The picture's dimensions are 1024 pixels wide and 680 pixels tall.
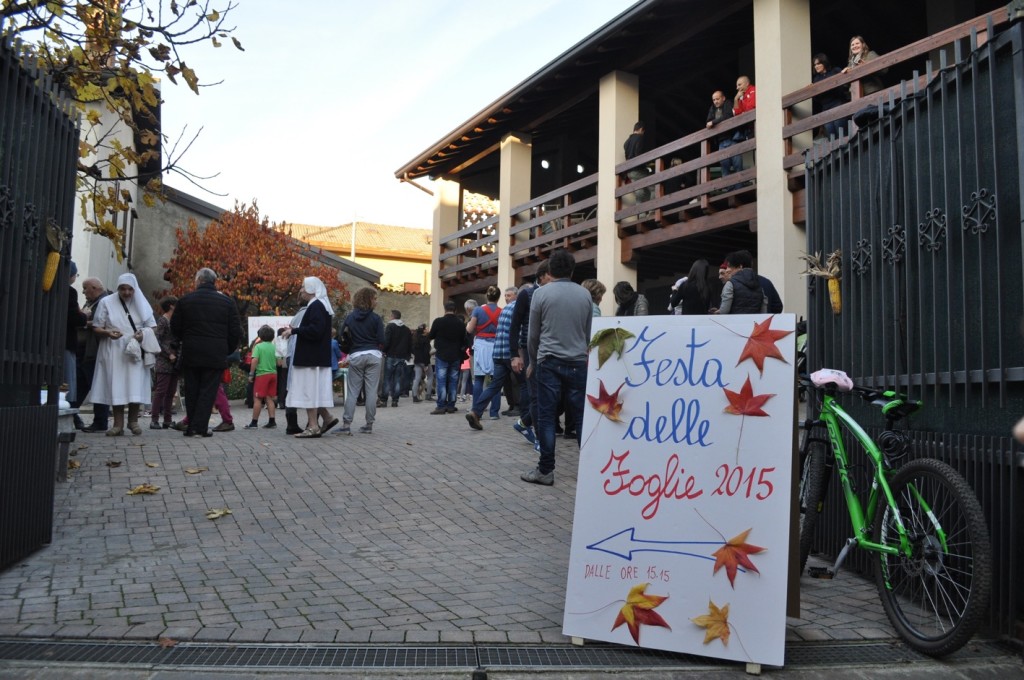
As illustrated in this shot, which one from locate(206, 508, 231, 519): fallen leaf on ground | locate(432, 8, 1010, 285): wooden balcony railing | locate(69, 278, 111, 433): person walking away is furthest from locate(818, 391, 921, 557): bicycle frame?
locate(69, 278, 111, 433): person walking away

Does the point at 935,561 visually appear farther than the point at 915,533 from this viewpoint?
No

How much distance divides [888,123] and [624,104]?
1163 cm

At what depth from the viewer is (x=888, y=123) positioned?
4.90 meters

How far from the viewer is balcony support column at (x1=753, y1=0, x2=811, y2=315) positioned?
38.2 feet

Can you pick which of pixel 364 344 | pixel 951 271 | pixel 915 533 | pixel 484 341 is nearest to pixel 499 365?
pixel 484 341

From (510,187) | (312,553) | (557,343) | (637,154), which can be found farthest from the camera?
(510,187)

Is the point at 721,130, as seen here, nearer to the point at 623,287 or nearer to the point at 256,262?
the point at 623,287

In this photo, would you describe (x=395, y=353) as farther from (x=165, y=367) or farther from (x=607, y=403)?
(x=607, y=403)

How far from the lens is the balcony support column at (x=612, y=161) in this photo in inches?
624

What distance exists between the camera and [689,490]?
373cm

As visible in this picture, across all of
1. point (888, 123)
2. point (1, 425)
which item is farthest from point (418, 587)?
point (888, 123)

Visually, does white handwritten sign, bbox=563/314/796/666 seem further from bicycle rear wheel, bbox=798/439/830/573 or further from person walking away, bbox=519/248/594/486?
person walking away, bbox=519/248/594/486

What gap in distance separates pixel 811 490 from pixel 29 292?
15.4 feet

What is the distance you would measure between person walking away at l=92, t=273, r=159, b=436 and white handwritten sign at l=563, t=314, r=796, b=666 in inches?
279
